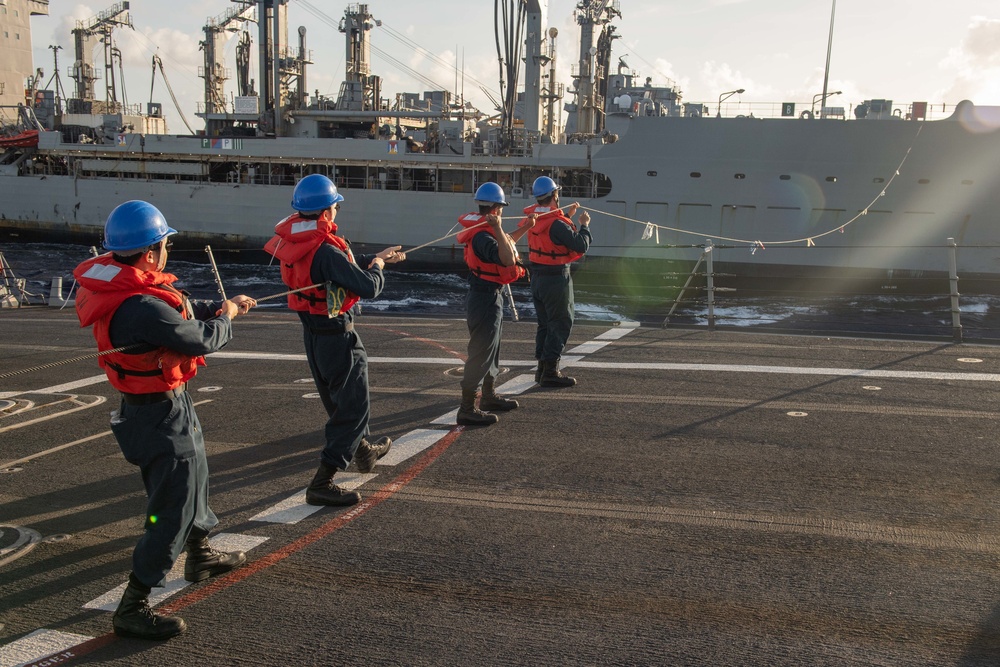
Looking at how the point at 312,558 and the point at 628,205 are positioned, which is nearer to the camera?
the point at 312,558

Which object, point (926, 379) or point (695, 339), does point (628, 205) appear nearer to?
point (695, 339)

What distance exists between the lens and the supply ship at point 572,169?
2453 cm

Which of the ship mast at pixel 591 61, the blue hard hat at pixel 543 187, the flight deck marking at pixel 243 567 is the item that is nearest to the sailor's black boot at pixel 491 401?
the flight deck marking at pixel 243 567

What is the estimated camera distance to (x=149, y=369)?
10.5 feet

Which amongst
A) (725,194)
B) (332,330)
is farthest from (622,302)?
(332,330)

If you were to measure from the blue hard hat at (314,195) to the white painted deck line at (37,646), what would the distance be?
2410mm

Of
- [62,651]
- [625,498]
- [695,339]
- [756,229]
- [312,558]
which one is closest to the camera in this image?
[62,651]

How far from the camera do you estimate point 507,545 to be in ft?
12.8

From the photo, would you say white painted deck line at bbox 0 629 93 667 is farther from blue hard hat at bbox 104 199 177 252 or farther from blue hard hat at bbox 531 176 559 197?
blue hard hat at bbox 531 176 559 197

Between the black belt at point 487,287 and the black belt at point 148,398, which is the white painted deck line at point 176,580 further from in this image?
the black belt at point 487,287

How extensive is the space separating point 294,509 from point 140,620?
4.63ft

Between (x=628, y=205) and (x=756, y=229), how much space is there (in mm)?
4394

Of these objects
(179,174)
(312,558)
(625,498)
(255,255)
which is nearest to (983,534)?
(625,498)

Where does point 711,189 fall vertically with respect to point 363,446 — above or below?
above
